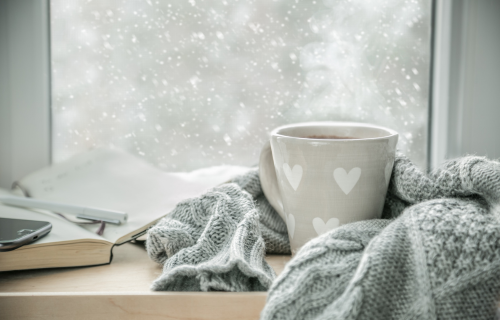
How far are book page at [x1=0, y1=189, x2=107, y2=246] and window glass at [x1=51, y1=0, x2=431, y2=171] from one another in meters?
0.23

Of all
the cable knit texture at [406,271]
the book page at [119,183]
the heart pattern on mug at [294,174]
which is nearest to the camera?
the cable knit texture at [406,271]

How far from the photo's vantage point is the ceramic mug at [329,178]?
0.38 metres

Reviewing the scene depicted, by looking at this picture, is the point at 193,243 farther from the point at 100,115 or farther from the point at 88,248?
the point at 100,115

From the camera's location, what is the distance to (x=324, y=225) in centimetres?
40

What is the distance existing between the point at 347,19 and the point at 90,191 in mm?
492

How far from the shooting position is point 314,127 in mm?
484

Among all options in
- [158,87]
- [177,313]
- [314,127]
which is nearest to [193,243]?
[177,313]

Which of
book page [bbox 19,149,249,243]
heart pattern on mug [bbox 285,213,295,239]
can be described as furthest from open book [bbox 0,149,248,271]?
heart pattern on mug [bbox 285,213,295,239]

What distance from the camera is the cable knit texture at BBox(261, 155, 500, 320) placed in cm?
28

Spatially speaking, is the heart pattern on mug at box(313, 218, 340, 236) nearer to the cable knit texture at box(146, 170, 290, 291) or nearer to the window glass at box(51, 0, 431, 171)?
Answer: the cable knit texture at box(146, 170, 290, 291)

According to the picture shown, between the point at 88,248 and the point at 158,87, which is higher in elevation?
the point at 158,87

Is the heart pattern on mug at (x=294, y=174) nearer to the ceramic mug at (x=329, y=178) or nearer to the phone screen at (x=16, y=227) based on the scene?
the ceramic mug at (x=329, y=178)

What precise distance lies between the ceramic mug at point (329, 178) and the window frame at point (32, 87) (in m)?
0.30

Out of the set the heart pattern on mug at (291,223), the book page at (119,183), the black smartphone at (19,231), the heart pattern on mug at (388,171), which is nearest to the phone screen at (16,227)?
the black smartphone at (19,231)
